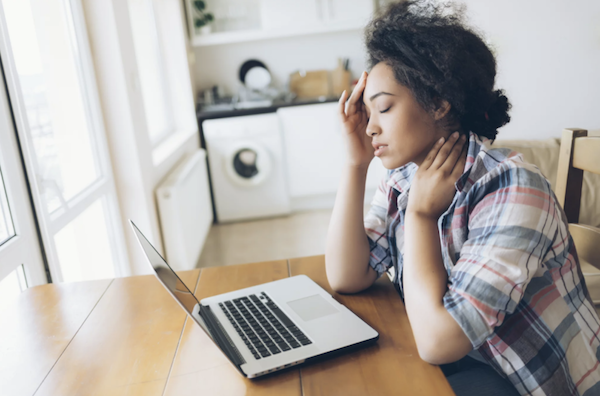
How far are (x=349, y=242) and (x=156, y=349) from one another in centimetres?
46

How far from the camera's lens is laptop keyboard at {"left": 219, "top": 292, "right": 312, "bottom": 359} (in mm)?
808

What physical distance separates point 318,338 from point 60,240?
139 centimetres

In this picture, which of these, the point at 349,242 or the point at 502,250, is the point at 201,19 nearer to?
the point at 349,242

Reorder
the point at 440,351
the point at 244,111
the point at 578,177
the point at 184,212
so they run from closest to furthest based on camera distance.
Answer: the point at 440,351 → the point at 578,177 → the point at 184,212 → the point at 244,111

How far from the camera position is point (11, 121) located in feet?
5.03

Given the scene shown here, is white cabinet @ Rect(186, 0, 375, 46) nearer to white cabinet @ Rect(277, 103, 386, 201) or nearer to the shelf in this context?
the shelf

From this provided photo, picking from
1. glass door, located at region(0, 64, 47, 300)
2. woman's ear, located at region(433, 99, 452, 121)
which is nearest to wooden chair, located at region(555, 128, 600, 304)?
woman's ear, located at region(433, 99, 452, 121)

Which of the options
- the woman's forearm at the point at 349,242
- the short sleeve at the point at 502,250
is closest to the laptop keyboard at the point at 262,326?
the woman's forearm at the point at 349,242

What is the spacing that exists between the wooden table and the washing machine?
2845mm

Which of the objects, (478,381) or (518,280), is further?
(478,381)

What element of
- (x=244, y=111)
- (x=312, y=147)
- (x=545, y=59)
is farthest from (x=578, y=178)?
(x=244, y=111)

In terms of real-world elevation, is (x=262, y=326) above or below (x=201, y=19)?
below

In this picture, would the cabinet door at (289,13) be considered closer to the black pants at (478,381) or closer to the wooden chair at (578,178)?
the wooden chair at (578,178)

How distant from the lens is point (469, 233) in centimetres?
84
